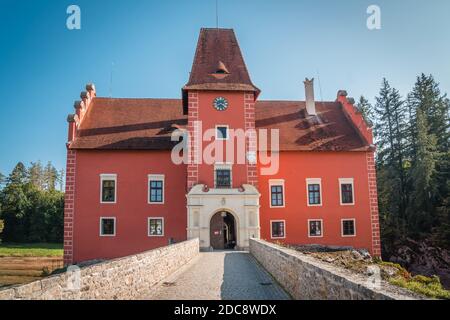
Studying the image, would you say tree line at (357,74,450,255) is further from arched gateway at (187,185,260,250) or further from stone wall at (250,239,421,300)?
stone wall at (250,239,421,300)

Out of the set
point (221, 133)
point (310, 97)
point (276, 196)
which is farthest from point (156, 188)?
point (310, 97)

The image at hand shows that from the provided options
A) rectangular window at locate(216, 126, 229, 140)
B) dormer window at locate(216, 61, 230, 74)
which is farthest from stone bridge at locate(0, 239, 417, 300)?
dormer window at locate(216, 61, 230, 74)

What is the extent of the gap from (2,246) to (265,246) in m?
57.2

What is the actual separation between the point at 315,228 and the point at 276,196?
131 inches

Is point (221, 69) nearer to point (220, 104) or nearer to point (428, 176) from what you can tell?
point (220, 104)

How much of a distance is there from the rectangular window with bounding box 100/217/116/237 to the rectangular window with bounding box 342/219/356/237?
49.0 feet

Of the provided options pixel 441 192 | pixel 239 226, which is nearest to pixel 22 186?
pixel 239 226

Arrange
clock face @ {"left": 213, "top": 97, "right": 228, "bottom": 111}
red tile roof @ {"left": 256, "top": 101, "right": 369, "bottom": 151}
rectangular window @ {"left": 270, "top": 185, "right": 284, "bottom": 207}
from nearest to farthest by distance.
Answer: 1. clock face @ {"left": 213, "top": 97, "right": 228, "bottom": 111}
2. rectangular window @ {"left": 270, "top": 185, "right": 284, "bottom": 207}
3. red tile roof @ {"left": 256, "top": 101, "right": 369, "bottom": 151}

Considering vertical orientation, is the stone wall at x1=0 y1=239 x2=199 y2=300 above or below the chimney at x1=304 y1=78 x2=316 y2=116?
below

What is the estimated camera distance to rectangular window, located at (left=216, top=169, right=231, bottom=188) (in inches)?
950

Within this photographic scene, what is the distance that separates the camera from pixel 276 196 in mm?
26016

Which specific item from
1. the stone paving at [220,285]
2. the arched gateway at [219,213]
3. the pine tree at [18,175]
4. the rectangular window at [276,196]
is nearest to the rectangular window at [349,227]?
the rectangular window at [276,196]

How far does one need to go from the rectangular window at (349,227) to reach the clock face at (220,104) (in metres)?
11.0
